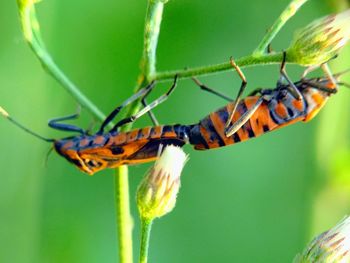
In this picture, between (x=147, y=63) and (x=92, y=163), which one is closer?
(x=147, y=63)

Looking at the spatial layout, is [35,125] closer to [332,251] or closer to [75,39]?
[75,39]

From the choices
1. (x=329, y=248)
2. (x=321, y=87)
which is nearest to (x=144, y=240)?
(x=329, y=248)

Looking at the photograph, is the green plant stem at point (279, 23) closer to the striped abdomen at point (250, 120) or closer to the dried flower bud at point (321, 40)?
the dried flower bud at point (321, 40)

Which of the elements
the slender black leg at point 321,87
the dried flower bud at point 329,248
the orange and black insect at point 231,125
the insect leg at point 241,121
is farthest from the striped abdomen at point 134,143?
the dried flower bud at point 329,248

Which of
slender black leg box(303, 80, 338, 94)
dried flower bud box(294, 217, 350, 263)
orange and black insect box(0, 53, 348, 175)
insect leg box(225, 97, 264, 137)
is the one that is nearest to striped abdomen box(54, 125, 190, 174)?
Answer: orange and black insect box(0, 53, 348, 175)

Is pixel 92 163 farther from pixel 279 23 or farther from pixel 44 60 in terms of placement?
pixel 279 23
